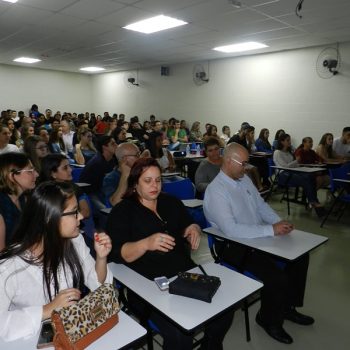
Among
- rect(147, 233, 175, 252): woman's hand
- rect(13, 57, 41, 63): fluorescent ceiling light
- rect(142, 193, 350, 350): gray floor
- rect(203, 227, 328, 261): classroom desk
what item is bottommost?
rect(142, 193, 350, 350): gray floor

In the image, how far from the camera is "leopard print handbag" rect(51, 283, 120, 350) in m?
1.01

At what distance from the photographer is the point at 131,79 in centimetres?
1202

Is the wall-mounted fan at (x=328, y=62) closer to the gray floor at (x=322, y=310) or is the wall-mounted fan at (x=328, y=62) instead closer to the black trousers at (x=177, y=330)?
the gray floor at (x=322, y=310)

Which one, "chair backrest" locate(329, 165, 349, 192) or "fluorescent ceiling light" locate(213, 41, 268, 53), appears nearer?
"chair backrest" locate(329, 165, 349, 192)

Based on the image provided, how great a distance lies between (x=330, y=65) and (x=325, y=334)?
656 centimetres

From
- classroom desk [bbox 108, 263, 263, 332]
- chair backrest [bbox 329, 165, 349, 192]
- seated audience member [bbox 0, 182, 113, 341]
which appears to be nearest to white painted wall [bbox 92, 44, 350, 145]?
chair backrest [bbox 329, 165, 349, 192]

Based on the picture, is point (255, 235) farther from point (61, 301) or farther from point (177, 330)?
point (61, 301)

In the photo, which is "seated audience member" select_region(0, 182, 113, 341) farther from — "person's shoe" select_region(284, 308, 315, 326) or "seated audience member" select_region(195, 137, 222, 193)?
"seated audience member" select_region(195, 137, 222, 193)

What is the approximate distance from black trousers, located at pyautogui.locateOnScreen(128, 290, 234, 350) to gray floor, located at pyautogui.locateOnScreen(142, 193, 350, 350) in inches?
19.4

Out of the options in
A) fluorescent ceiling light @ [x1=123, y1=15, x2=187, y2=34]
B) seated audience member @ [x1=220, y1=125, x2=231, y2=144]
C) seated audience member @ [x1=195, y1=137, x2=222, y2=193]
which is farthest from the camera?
seated audience member @ [x1=220, y1=125, x2=231, y2=144]

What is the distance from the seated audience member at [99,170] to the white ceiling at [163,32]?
7.01ft

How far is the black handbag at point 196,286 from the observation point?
1.35 m

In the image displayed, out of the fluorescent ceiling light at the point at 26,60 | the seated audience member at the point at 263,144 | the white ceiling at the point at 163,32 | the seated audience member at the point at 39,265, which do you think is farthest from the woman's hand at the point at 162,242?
the fluorescent ceiling light at the point at 26,60

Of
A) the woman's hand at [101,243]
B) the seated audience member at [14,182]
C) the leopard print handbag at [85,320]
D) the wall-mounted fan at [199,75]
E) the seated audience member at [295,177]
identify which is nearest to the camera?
the leopard print handbag at [85,320]
